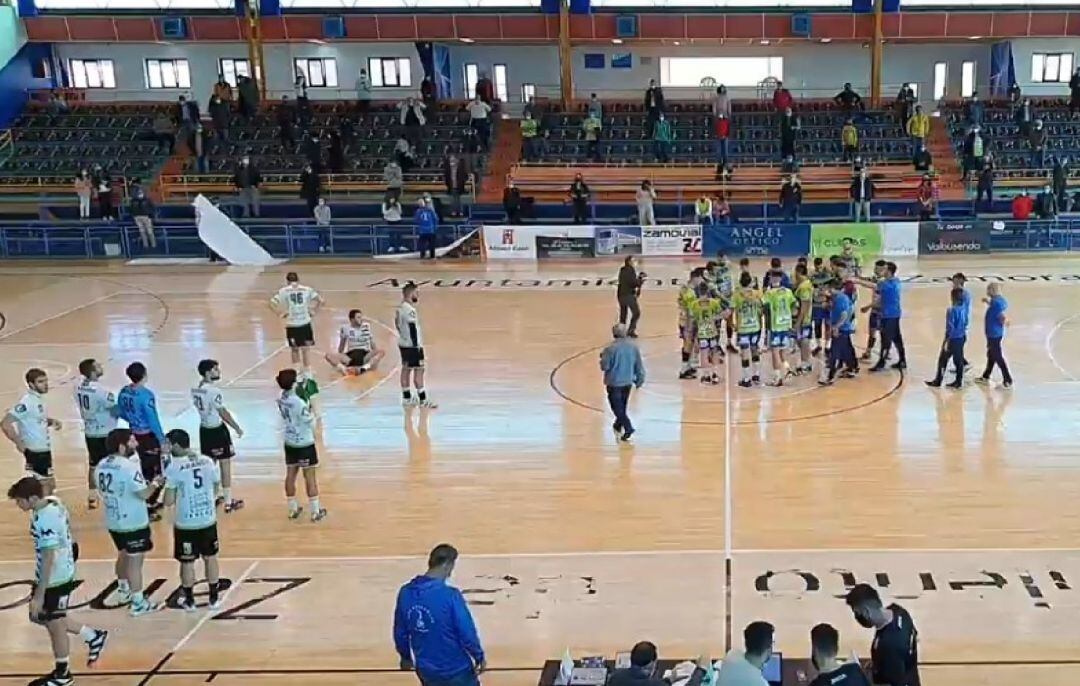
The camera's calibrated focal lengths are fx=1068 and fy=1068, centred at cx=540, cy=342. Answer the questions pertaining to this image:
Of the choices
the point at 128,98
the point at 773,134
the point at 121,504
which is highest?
the point at 128,98

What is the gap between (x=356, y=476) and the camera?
12.9m

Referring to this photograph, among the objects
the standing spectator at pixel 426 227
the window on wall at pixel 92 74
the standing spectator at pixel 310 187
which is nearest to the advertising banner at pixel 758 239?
the standing spectator at pixel 426 227

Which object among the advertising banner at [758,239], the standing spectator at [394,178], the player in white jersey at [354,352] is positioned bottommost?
the player in white jersey at [354,352]

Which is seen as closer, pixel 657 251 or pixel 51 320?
pixel 51 320

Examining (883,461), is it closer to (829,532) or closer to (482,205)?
(829,532)

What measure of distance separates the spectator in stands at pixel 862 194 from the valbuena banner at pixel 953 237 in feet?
6.60

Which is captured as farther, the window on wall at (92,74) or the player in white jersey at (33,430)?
the window on wall at (92,74)

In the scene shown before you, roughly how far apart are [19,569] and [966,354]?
14.1 m

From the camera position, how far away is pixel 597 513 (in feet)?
37.8

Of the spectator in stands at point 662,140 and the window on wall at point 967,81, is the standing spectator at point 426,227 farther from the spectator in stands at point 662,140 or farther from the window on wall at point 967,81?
the window on wall at point 967,81

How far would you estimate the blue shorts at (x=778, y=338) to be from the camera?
15555 millimetres

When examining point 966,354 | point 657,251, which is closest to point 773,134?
point 657,251

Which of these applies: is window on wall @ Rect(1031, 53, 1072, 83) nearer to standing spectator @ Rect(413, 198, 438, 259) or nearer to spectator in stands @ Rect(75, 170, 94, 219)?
standing spectator @ Rect(413, 198, 438, 259)

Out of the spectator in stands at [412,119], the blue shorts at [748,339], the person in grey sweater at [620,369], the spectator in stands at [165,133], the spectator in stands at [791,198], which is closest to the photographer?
the person in grey sweater at [620,369]
